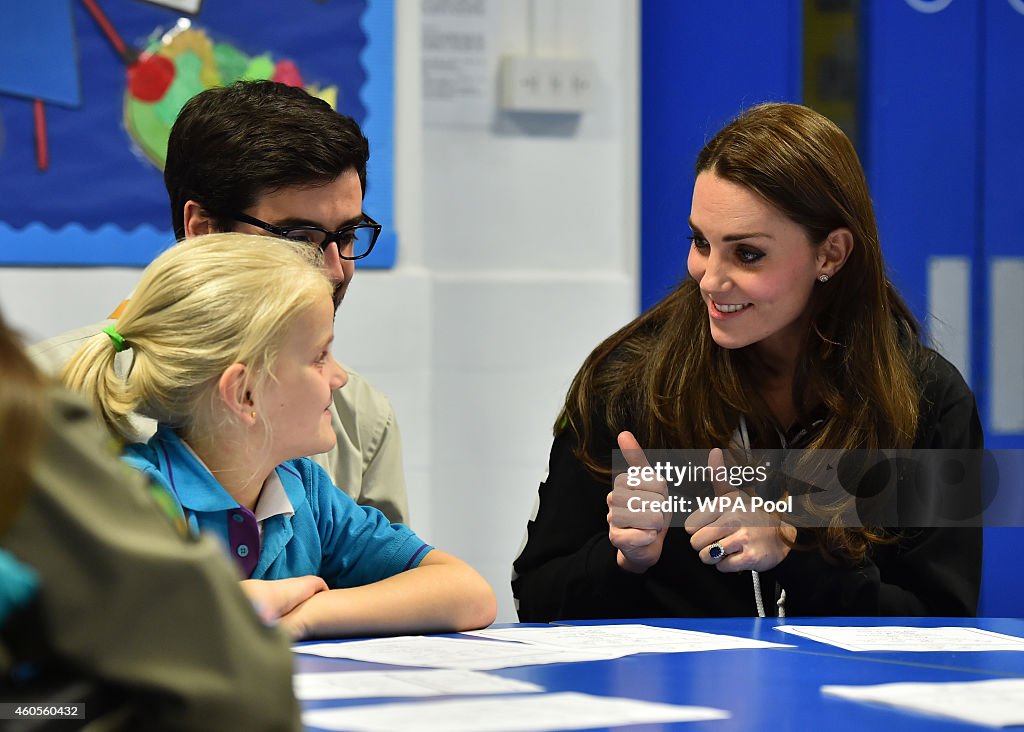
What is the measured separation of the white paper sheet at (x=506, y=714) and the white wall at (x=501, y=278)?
2.29 meters

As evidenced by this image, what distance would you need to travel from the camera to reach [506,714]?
115cm

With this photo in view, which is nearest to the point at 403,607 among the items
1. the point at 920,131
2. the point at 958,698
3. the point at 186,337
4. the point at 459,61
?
the point at 186,337

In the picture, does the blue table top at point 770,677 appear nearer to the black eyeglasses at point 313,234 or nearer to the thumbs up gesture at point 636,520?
the thumbs up gesture at point 636,520

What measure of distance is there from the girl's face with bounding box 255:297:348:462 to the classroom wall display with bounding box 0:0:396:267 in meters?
1.65

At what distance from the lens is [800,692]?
1.29 metres

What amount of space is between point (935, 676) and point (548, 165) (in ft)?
8.11

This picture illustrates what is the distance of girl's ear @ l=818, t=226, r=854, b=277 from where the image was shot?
2.16 meters

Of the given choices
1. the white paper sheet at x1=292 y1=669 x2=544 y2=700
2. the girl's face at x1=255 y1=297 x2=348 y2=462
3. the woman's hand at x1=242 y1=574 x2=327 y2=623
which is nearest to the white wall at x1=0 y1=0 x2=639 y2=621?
the girl's face at x1=255 y1=297 x2=348 y2=462

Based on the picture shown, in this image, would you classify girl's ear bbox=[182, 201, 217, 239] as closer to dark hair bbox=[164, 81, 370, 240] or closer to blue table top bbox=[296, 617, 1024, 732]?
dark hair bbox=[164, 81, 370, 240]

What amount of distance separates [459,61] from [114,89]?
0.92 metres

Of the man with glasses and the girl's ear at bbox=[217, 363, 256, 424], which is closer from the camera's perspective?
the girl's ear at bbox=[217, 363, 256, 424]

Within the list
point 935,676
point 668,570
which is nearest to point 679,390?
point 668,570

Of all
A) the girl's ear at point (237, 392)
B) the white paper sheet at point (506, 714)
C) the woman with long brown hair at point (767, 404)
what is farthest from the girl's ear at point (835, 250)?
the white paper sheet at point (506, 714)

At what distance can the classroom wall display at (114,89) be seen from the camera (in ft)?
10.1
